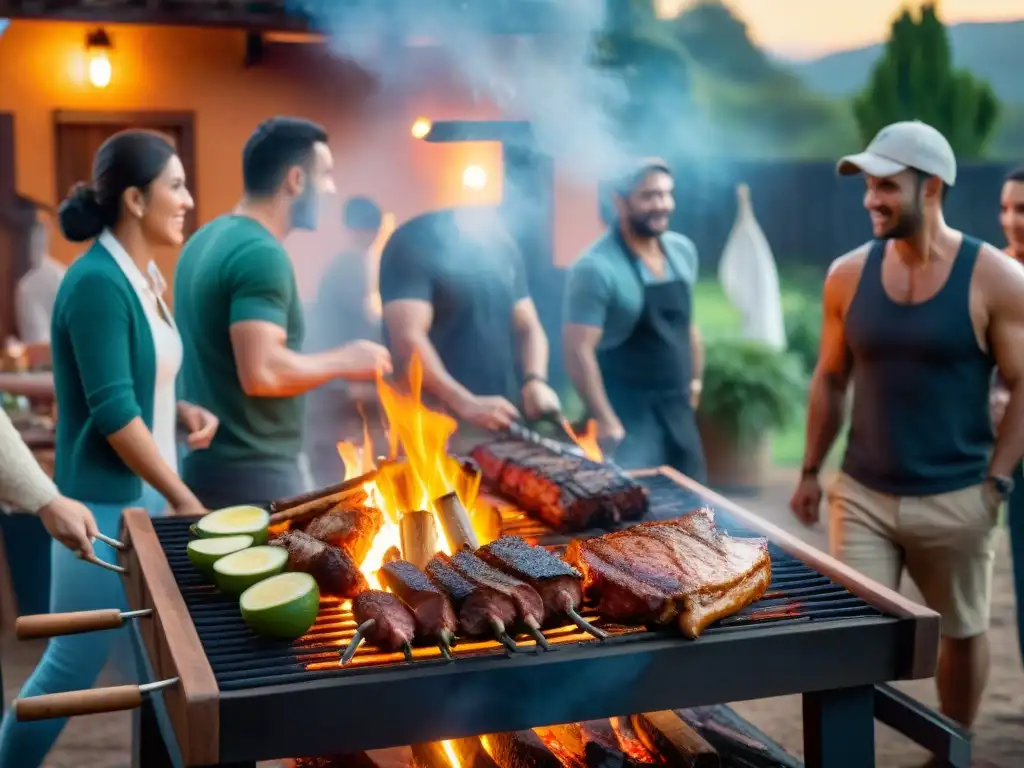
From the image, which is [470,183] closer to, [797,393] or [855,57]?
[797,393]

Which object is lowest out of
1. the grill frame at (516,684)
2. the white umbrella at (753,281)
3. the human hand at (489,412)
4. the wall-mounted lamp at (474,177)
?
the grill frame at (516,684)

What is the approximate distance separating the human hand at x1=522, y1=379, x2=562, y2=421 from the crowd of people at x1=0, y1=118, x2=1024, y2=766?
16 millimetres

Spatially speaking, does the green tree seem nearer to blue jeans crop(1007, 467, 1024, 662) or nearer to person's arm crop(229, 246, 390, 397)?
blue jeans crop(1007, 467, 1024, 662)

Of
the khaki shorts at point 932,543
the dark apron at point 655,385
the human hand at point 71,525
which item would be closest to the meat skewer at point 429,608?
the human hand at point 71,525

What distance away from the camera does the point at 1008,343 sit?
14.7ft

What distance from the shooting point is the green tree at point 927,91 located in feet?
→ 61.0

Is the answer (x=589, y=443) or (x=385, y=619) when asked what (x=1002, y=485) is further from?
(x=385, y=619)

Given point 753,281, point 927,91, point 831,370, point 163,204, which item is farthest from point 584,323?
point 927,91

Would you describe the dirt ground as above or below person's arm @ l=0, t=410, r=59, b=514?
below

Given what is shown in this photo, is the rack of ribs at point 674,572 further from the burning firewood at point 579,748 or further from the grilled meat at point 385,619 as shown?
the burning firewood at point 579,748

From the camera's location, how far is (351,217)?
8766 millimetres

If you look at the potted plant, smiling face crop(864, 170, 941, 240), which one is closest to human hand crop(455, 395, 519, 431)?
smiling face crop(864, 170, 941, 240)

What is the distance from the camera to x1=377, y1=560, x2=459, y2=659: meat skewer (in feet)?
9.17

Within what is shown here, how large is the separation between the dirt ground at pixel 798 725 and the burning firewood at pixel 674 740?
1938 millimetres
